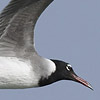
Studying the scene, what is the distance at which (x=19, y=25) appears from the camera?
50.4 feet

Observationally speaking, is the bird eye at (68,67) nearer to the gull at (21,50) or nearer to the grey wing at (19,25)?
the gull at (21,50)

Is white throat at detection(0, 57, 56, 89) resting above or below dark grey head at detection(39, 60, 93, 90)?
above

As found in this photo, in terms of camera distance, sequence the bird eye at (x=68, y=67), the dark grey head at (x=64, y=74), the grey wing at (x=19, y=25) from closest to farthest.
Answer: the grey wing at (x=19, y=25)
the dark grey head at (x=64, y=74)
the bird eye at (x=68, y=67)

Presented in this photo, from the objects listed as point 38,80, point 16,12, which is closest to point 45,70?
point 38,80

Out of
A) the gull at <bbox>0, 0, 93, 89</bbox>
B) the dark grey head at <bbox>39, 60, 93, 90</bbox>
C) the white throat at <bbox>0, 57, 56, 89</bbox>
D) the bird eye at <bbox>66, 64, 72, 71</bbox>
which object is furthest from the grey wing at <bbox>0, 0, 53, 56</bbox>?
the bird eye at <bbox>66, 64, 72, 71</bbox>

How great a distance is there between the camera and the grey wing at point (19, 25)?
15.1 metres

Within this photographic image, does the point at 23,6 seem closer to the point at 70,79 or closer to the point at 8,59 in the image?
the point at 8,59

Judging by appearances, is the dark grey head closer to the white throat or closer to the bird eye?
the bird eye

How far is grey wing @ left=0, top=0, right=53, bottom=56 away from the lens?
1514 cm

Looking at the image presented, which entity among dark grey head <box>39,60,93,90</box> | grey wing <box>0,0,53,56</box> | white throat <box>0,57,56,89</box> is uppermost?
grey wing <box>0,0,53,56</box>

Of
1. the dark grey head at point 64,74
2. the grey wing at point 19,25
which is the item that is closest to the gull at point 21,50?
the grey wing at point 19,25

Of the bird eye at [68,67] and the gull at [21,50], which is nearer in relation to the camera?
the gull at [21,50]

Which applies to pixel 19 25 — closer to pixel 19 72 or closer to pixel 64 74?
pixel 19 72

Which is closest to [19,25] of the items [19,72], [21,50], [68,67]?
[21,50]
